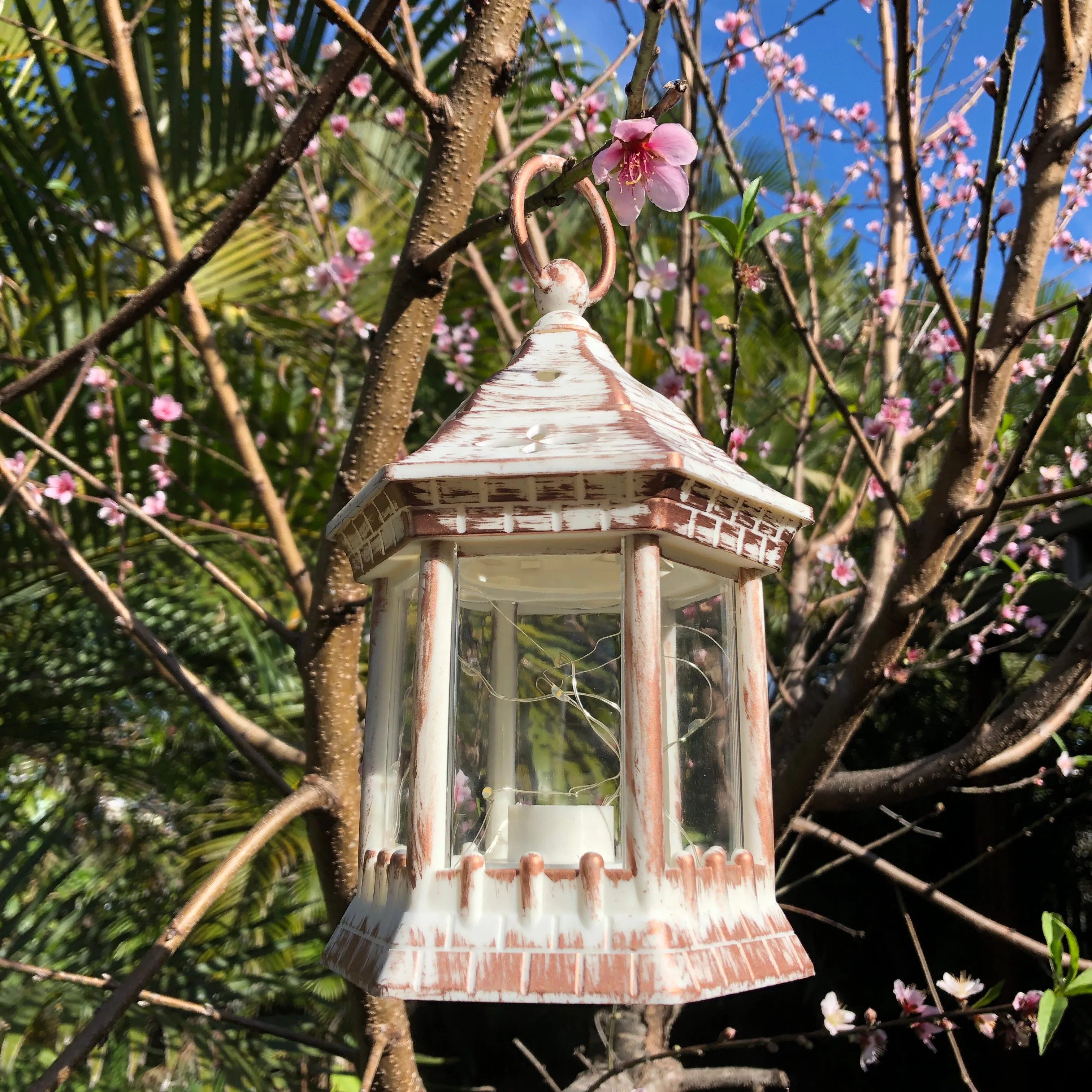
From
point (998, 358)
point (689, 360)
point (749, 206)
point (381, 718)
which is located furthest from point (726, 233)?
point (689, 360)

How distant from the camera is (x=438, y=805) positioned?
875 mm

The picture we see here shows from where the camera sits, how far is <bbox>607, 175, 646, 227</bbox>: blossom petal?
32.1 inches

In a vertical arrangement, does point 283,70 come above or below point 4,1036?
above

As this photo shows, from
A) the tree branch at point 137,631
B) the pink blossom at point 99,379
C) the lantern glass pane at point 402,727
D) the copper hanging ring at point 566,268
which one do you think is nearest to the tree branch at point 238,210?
the tree branch at point 137,631

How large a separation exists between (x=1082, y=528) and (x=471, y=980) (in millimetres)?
2637

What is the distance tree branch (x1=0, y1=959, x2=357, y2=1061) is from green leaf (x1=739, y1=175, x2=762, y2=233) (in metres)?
1.10

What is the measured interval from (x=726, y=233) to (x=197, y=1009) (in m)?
1.19

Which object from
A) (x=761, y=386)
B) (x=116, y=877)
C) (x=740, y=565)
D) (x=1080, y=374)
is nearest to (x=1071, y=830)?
(x=1080, y=374)

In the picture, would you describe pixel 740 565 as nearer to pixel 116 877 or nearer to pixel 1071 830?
pixel 116 877

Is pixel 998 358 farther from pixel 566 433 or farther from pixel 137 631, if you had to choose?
pixel 137 631

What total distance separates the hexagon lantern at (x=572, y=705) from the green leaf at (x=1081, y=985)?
393mm

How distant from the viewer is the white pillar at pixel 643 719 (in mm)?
818

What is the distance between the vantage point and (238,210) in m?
1.25

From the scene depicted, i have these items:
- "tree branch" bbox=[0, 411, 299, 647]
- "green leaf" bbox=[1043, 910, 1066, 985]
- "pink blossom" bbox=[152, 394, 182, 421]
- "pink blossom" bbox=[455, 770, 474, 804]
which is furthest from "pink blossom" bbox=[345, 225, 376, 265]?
"green leaf" bbox=[1043, 910, 1066, 985]
